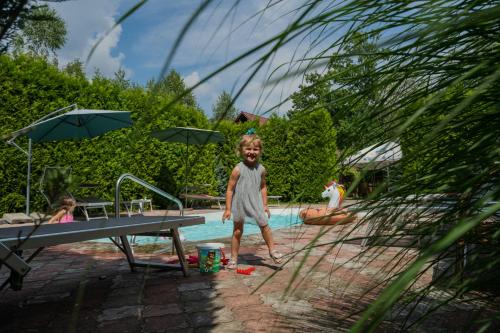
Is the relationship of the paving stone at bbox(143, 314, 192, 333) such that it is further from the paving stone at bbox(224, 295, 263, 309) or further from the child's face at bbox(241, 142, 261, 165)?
the child's face at bbox(241, 142, 261, 165)

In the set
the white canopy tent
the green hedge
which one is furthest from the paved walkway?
the green hedge

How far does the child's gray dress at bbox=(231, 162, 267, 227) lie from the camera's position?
420 centimetres

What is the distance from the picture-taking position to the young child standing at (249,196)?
164 inches

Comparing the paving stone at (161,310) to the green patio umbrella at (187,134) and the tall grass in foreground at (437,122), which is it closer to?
the green patio umbrella at (187,134)

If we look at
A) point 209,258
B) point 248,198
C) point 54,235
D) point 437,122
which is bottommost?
point 209,258

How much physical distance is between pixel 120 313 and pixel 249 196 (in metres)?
1.95

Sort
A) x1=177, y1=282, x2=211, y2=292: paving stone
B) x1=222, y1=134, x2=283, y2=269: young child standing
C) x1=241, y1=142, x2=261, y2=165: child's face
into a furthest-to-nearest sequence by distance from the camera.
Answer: x1=241, y1=142, x2=261, y2=165: child's face, x1=222, y1=134, x2=283, y2=269: young child standing, x1=177, y1=282, x2=211, y2=292: paving stone

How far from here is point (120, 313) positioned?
8.50 feet

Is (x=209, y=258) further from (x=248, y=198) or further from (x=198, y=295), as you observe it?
(x=248, y=198)

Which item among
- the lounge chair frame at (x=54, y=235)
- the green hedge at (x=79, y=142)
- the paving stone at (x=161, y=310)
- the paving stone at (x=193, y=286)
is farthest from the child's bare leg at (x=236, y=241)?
the green hedge at (x=79, y=142)

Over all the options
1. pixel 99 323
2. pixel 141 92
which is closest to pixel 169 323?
pixel 99 323

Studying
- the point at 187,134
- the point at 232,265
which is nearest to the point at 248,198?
the point at 232,265

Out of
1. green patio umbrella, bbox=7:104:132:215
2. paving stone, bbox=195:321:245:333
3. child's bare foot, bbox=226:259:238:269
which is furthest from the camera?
green patio umbrella, bbox=7:104:132:215

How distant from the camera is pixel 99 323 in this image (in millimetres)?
2408
